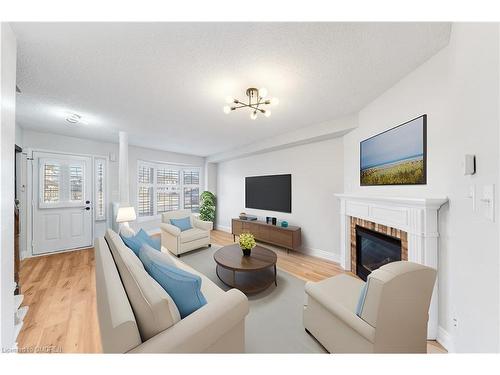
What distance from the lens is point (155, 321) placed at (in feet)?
2.93

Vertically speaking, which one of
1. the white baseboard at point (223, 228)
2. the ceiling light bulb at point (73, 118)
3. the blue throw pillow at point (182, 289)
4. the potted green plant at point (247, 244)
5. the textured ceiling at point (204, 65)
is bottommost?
the white baseboard at point (223, 228)

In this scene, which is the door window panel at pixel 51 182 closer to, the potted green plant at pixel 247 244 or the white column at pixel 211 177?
the white column at pixel 211 177

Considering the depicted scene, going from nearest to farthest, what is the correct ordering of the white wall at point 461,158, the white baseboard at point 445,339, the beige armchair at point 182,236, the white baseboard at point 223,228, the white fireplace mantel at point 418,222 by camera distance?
the white wall at point 461,158
the white baseboard at point 445,339
the white fireplace mantel at point 418,222
the beige armchair at point 182,236
the white baseboard at point 223,228

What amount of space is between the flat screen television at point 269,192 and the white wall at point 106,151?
2.44 metres

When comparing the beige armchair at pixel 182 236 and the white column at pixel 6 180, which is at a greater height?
the white column at pixel 6 180

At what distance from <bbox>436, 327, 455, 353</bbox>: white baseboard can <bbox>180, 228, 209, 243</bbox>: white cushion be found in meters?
3.45

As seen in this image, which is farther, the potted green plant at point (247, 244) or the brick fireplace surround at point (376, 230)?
the potted green plant at point (247, 244)

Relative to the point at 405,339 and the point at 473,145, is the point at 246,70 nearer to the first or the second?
the point at 473,145

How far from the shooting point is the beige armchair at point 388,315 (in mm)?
1085

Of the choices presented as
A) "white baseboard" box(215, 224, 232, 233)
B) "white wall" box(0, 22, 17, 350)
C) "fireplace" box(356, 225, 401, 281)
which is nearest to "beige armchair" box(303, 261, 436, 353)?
"fireplace" box(356, 225, 401, 281)

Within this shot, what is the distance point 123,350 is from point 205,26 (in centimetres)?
187

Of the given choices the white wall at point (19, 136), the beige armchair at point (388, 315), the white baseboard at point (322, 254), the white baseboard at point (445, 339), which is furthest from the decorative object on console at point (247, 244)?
the white wall at point (19, 136)

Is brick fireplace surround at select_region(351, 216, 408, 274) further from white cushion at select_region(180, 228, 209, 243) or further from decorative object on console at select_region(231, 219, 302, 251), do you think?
white cushion at select_region(180, 228, 209, 243)

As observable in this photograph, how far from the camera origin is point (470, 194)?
3.66 ft
